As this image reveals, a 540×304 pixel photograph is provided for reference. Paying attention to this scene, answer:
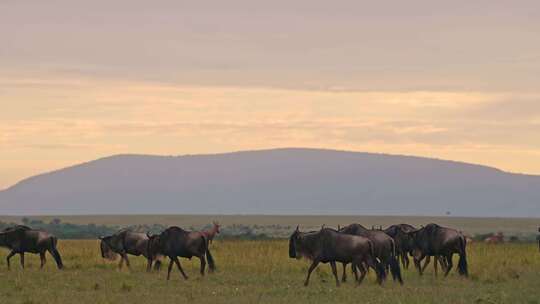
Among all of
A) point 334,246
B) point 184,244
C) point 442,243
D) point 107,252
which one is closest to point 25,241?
point 107,252

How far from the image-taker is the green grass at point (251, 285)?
26844mm

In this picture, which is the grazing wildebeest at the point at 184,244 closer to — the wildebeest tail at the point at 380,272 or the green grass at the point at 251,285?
the green grass at the point at 251,285

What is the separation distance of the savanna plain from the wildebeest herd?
51 cm

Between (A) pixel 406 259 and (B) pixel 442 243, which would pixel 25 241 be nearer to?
(A) pixel 406 259

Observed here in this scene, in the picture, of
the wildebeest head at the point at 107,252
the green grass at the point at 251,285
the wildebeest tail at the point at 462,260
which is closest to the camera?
the green grass at the point at 251,285

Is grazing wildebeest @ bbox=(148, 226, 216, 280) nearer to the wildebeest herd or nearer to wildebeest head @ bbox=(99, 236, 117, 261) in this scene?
the wildebeest herd

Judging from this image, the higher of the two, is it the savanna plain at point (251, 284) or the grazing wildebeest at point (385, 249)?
the grazing wildebeest at point (385, 249)

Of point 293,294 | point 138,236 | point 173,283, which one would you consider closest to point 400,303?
point 293,294

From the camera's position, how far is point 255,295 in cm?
2778

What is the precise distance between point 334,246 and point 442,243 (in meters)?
5.33

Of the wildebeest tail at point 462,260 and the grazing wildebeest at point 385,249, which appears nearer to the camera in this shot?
the grazing wildebeest at point 385,249

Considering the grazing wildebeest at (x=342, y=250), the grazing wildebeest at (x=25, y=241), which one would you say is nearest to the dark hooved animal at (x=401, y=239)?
the grazing wildebeest at (x=342, y=250)

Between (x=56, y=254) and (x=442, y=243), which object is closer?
(x=442, y=243)

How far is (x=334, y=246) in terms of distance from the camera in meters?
30.3
